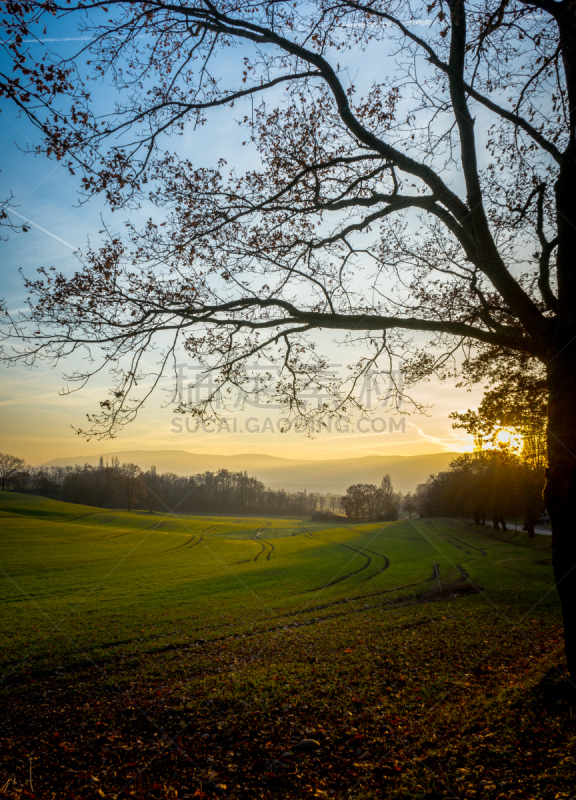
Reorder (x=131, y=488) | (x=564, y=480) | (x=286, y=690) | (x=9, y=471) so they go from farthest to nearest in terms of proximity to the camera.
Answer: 1. (x=9, y=471)
2. (x=131, y=488)
3. (x=286, y=690)
4. (x=564, y=480)

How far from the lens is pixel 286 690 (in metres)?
7.52

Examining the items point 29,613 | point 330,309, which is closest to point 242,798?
point 330,309

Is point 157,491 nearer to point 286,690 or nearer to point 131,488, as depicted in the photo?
point 131,488

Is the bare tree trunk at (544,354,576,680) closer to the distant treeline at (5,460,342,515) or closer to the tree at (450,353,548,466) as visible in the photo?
the tree at (450,353,548,466)

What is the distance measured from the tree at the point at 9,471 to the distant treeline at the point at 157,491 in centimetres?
73

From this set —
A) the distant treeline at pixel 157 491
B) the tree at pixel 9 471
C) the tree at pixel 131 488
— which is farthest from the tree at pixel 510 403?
the tree at pixel 9 471

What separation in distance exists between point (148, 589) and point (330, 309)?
21894mm

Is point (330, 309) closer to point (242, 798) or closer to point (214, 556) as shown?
point (242, 798)

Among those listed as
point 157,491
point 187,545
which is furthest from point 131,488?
point 187,545

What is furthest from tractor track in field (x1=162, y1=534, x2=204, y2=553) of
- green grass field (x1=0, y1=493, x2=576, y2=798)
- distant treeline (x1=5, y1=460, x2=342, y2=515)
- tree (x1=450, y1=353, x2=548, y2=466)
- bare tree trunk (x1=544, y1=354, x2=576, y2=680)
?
distant treeline (x1=5, y1=460, x2=342, y2=515)

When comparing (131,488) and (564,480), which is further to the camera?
(131,488)

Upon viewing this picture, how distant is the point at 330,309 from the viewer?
7.93 meters

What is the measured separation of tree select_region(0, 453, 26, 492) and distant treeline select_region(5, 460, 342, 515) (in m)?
0.73

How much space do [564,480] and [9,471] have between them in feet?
443
